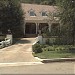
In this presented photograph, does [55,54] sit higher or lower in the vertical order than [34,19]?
lower

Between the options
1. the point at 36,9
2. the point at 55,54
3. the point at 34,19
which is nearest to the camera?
the point at 55,54

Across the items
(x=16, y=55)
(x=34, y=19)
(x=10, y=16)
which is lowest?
(x=16, y=55)

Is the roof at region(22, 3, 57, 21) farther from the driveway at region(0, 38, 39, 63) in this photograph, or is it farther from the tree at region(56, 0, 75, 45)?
the tree at region(56, 0, 75, 45)

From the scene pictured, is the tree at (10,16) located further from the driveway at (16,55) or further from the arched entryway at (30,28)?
the driveway at (16,55)

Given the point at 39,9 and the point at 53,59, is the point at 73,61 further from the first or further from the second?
the point at 39,9

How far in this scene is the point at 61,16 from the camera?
81.9ft

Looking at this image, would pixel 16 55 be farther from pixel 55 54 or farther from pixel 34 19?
pixel 34 19

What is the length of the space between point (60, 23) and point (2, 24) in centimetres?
1832

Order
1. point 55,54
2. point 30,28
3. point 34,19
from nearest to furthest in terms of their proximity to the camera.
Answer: point 55,54, point 34,19, point 30,28

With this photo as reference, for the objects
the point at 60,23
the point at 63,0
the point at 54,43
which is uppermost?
the point at 63,0

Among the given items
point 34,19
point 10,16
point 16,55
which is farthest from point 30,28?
point 16,55

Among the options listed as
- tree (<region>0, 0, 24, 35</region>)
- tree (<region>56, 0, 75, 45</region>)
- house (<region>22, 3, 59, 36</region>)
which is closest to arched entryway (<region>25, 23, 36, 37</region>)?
house (<region>22, 3, 59, 36</region>)

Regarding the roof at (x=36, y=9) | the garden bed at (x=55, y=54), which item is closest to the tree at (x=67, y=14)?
the garden bed at (x=55, y=54)

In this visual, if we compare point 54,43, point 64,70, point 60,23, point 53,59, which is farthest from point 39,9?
point 64,70
